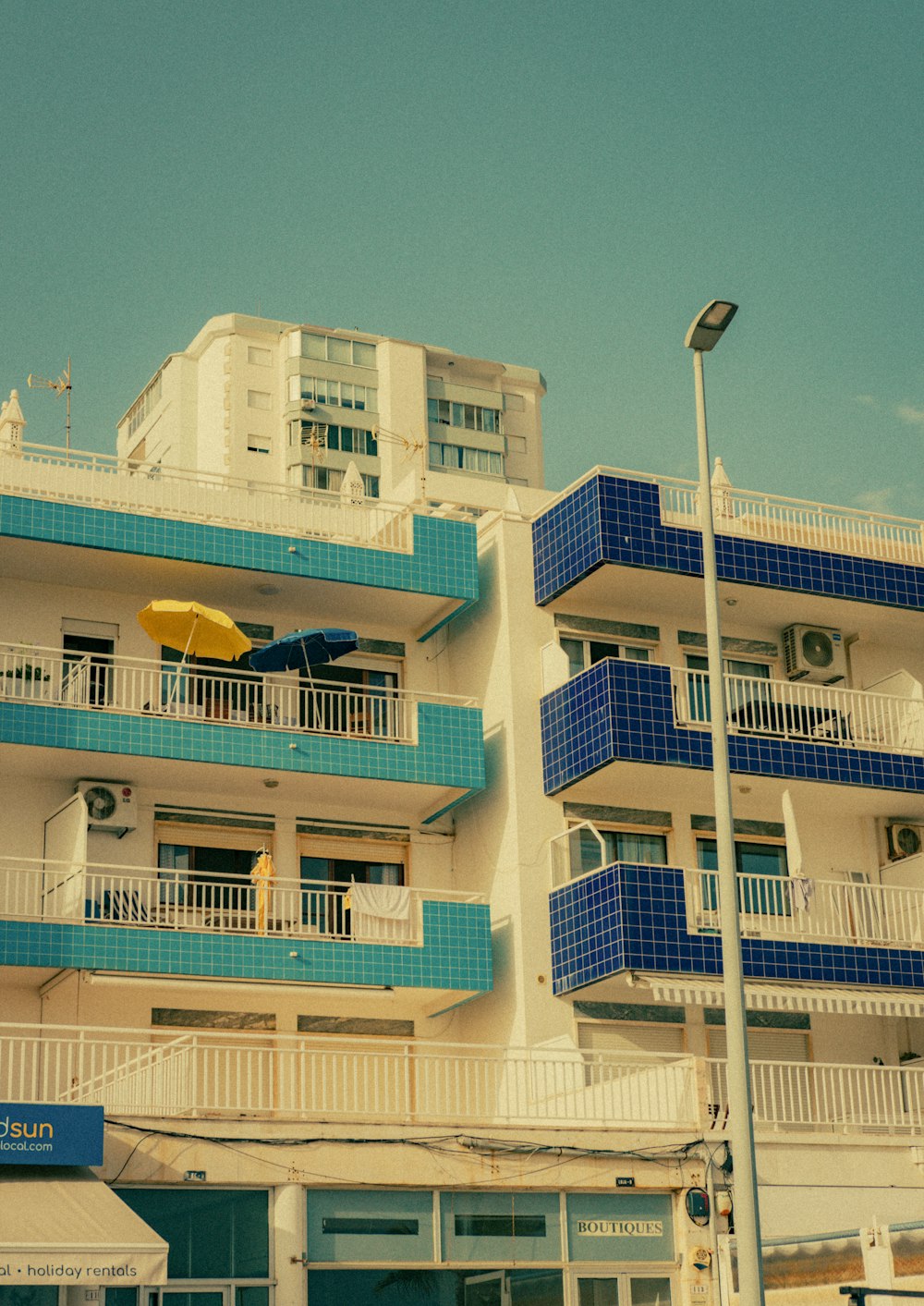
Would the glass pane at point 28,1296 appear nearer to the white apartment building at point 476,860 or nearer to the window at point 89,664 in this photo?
the white apartment building at point 476,860

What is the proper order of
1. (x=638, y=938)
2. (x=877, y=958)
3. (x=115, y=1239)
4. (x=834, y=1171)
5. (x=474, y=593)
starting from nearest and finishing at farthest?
(x=115, y=1239)
(x=834, y=1171)
(x=638, y=938)
(x=877, y=958)
(x=474, y=593)

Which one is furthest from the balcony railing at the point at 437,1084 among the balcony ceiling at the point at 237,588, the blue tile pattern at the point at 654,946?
the balcony ceiling at the point at 237,588

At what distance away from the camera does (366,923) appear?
28438mm

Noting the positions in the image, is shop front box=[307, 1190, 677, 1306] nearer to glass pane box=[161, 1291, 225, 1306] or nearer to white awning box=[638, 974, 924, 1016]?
glass pane box=[161, 1291, 225, 1306]

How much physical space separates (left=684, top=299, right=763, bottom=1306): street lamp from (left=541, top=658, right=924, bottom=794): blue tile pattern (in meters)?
8.52

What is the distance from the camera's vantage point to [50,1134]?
20266 millimetres

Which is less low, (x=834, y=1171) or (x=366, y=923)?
(x=366, y=923)

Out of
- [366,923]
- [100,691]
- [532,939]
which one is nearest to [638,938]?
[532,939]

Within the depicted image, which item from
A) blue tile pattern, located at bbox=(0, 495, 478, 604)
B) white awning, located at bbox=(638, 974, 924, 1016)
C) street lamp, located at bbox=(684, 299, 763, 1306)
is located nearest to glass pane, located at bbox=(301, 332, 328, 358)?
blue tile pattern, located at bbox=(0, 495, 478, 604)

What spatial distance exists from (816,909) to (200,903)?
9.74 m

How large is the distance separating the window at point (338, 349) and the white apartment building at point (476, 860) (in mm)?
52804

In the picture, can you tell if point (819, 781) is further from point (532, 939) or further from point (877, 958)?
point (532, 939)

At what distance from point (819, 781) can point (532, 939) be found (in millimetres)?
5396

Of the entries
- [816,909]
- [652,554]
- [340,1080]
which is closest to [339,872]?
[340,1080]
